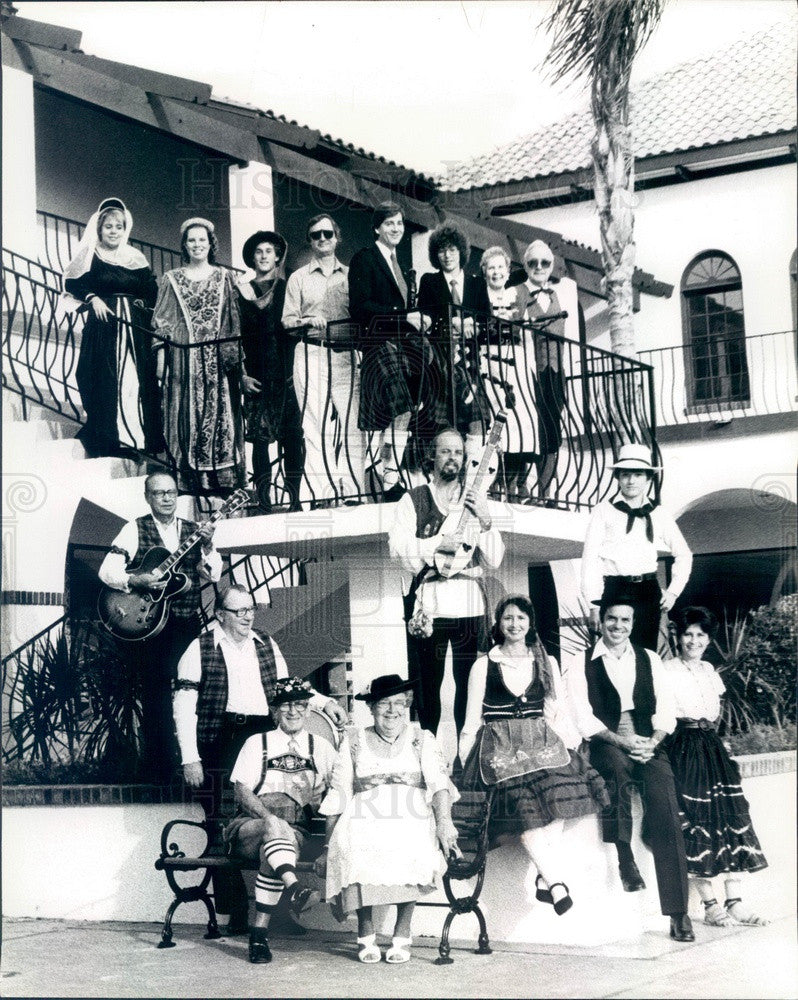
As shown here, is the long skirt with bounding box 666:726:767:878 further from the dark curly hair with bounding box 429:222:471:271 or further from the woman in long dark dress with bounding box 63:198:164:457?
the woman in long dark dress with bounding box 63:198:164:457

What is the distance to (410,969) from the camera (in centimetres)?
671

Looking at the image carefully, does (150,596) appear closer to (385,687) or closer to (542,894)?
(385,687)

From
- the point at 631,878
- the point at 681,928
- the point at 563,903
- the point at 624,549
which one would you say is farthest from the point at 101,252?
the point at 681,928

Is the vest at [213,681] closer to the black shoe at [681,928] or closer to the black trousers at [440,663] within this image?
the black trousers at [440,663]

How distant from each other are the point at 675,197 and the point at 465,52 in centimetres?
130

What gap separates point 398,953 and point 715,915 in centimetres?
159

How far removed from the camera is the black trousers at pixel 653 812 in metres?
7.05

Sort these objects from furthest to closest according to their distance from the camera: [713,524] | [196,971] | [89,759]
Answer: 1. [89,759]
2. [713,524]
3. [196,971]

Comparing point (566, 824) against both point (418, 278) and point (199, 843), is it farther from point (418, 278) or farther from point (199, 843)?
point (418, 278)

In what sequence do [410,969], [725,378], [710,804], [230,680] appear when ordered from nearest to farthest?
[410,969]
[710,804]
[725,378]
[230,680]

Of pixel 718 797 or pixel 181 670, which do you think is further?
pixel 181 670

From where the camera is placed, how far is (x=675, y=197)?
24.7 ft

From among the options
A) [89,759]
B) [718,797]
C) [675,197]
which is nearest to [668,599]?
[718,797]

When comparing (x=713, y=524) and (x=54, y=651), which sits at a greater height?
(x=713, y=524)
